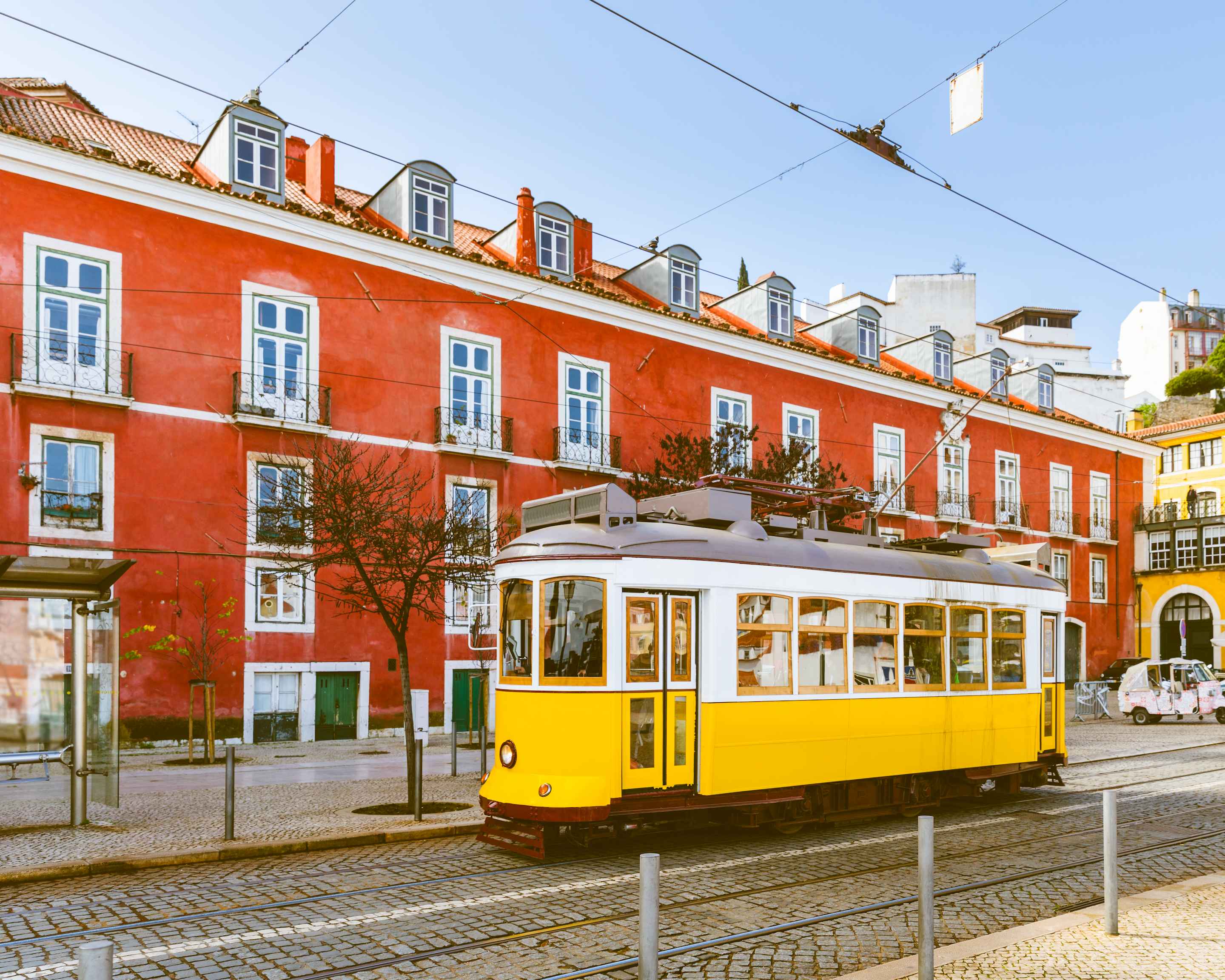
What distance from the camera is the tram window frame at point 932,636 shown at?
12.2m

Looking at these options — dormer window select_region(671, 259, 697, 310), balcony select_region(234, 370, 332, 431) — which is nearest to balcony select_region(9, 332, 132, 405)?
balcony select_region(234, 370, 332, 431)

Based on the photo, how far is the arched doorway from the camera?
1800 inches

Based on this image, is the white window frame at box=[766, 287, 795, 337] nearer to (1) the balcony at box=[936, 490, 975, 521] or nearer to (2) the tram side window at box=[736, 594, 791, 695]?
(1) the balcony at box=[936, 490, 975, 521]

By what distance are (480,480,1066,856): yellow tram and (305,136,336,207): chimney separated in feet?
54.9

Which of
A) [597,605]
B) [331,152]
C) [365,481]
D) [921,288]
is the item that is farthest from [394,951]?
[921,288]

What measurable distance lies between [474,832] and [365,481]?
19.8ft

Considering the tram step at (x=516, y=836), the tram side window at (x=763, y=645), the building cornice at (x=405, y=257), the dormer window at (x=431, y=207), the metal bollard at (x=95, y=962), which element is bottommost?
the tram step at (x=516, y=836)

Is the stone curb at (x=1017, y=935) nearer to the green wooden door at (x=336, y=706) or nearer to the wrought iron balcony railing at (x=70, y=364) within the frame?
the green wooden door at (x=336, y=706)

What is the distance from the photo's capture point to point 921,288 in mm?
51312

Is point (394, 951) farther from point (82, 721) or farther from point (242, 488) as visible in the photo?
point (242, 488)

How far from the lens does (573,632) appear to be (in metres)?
9.89

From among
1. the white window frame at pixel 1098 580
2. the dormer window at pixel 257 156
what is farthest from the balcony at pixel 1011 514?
the dormer window at pixel 257 156

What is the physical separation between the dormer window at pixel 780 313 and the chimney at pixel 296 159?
14.1 m

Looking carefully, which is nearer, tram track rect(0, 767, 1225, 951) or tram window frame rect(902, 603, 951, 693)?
tram track rect(0, 767, 1225, 951)
